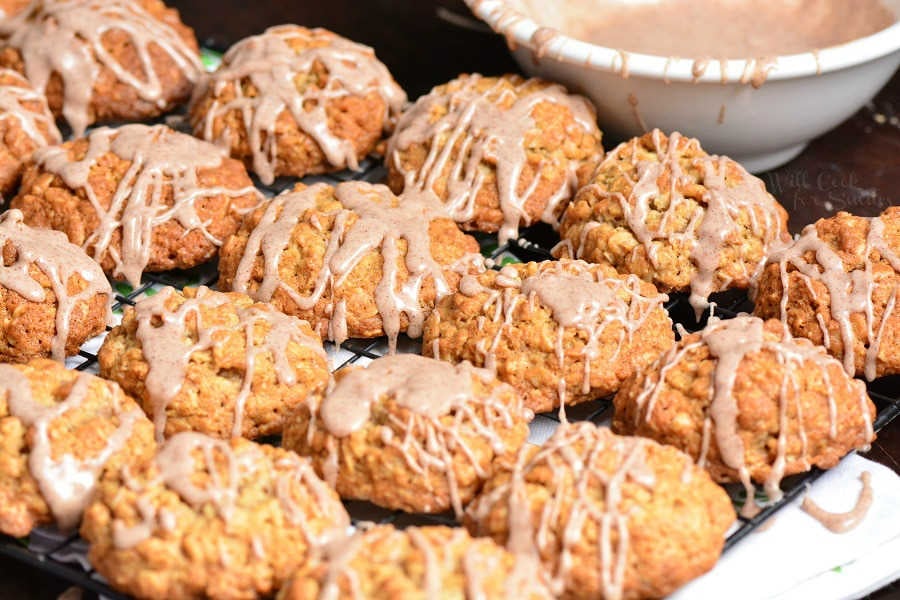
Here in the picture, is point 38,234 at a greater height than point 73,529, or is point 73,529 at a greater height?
point 38,234

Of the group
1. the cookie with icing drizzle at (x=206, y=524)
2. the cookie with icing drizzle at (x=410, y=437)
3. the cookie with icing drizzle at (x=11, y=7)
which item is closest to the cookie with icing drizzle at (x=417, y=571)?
the cookie with icing drizzle at (x=206, y=524)

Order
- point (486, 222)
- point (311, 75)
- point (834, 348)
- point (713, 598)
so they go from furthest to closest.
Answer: point (311, 75) → point (486, 222) → point (834, 348) → point (713, 598)

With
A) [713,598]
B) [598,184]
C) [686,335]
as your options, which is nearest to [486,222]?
[598,184]

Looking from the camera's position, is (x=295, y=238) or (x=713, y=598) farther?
(x=295, y=238)

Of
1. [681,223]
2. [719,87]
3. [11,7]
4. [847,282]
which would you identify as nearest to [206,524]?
[681,223]

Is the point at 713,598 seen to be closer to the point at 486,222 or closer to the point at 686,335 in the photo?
the point at 686,335

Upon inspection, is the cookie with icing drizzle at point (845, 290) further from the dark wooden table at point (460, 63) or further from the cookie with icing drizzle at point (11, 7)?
the cookie with icing drizzle at point (11, 7)

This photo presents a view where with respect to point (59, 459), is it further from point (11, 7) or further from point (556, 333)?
point (11, 7)

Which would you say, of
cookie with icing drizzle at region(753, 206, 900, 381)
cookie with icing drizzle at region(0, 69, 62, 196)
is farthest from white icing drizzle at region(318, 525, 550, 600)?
cookie with icing drizzle at region(0, 69, 62, 196)
